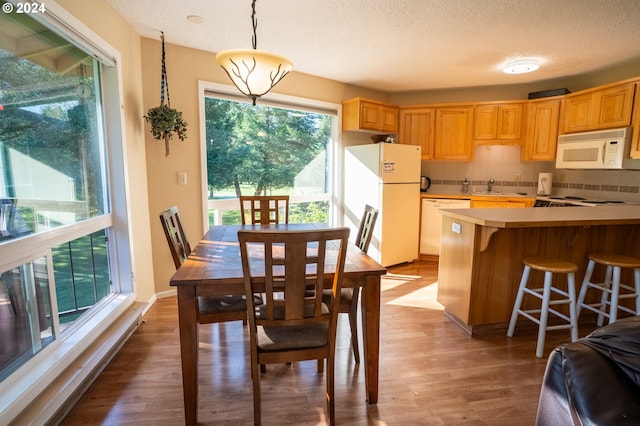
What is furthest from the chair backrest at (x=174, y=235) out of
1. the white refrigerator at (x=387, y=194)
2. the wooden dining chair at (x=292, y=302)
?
the white refrigerator at (x=387, y=194)

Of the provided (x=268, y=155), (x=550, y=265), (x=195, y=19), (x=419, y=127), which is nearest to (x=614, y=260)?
(x=550, y=265)

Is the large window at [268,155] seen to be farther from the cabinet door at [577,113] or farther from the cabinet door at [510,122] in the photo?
the cabinet door at [577,113]

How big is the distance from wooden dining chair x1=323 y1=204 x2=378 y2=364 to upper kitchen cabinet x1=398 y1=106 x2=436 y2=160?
9.14 ft

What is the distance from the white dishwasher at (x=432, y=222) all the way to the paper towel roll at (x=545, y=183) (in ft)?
3.75

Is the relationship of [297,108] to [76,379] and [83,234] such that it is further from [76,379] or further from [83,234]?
[76,379]

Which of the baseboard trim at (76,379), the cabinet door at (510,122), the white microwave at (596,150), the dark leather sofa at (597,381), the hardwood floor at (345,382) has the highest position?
the cabinet door at (510,122)

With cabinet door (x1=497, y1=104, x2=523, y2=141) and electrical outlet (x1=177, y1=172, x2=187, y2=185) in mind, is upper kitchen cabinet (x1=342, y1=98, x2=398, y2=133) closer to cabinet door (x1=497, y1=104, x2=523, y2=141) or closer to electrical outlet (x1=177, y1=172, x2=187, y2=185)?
cabinet door (x1=497, y1=104, x2=523, y2=141)

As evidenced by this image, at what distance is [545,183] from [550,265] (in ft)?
8.83

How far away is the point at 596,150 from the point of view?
11.1 feet

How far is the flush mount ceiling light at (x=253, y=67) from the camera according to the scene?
154 centimetres

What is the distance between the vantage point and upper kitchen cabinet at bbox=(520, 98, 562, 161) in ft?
13.0

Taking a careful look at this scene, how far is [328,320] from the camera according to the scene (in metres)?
1.46

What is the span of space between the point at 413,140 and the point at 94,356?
167 inches

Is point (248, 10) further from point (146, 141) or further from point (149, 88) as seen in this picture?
point (146, 141)
